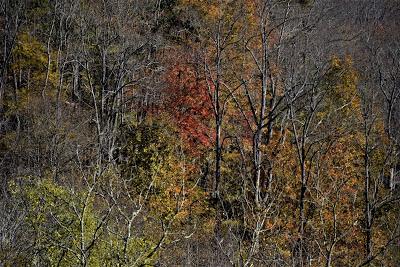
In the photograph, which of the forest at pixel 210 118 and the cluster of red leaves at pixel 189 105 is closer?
the forest at pixel 210 118

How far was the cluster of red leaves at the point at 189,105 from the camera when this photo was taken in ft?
89.4

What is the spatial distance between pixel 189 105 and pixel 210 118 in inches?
54.1

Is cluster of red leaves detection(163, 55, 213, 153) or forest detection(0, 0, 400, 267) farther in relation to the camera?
cluster of red leaves detection(163, 55, 213, 153)

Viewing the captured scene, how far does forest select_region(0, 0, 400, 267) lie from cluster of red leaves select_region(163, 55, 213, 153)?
79 mm

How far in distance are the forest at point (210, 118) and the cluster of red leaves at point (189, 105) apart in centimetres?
8

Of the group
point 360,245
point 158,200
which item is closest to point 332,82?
point 360,245

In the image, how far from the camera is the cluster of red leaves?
2725 centimetres

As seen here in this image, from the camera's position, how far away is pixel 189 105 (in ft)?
94.1

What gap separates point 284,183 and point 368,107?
690 cm

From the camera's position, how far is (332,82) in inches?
1067

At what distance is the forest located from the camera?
19.3 meters

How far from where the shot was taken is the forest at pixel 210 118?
19.3 metres

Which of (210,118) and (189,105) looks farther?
(189,105)

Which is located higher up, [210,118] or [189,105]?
[189,105]
